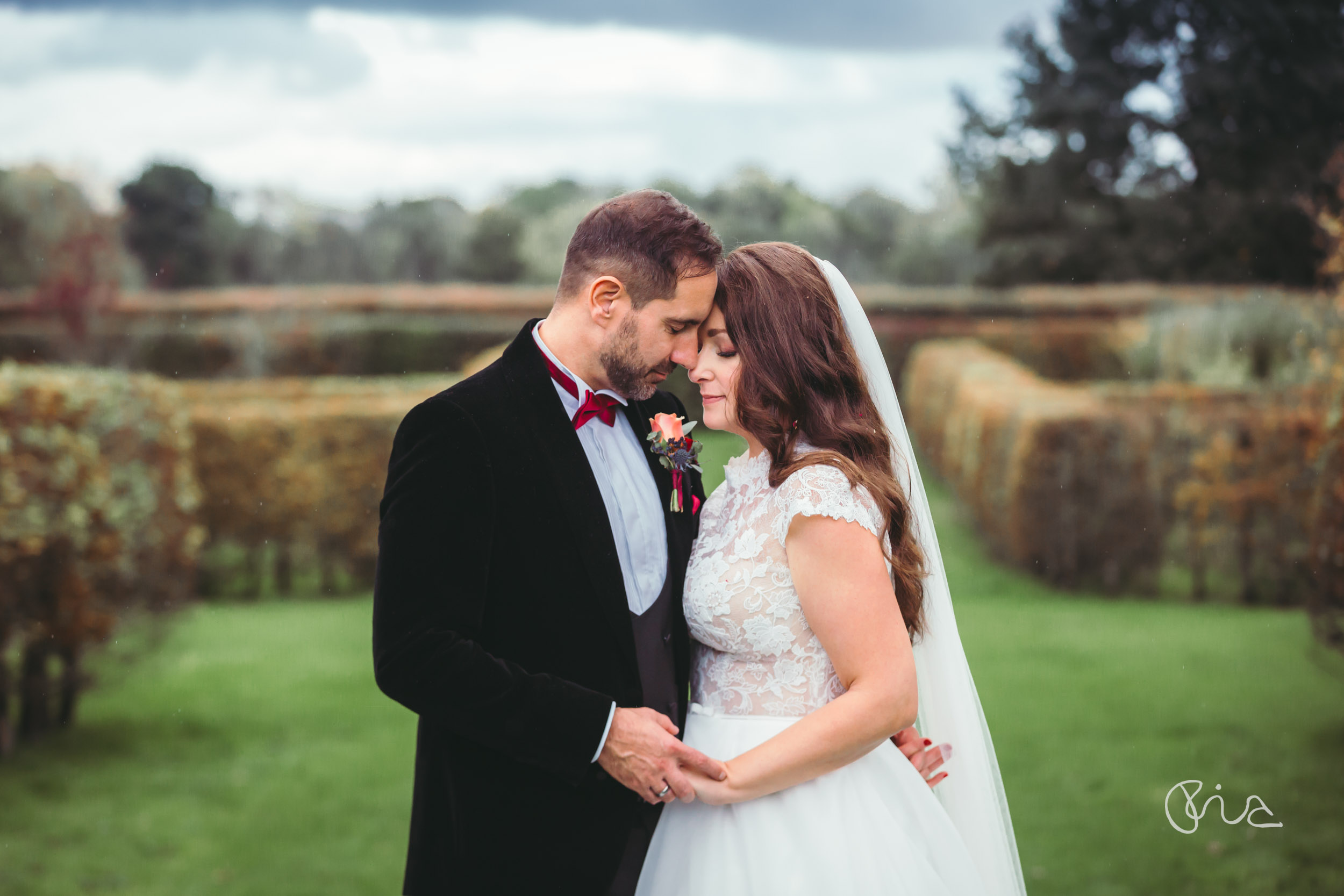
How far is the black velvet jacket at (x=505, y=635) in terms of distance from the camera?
183cm

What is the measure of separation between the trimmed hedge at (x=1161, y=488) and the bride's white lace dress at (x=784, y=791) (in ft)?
17.4

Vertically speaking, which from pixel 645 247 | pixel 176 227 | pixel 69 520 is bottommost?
pixel 69 520

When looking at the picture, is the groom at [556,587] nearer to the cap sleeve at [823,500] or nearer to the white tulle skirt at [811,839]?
the white tulle skirt at [811,839]

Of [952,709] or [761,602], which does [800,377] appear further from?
[952,709]

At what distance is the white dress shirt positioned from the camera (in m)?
2.10

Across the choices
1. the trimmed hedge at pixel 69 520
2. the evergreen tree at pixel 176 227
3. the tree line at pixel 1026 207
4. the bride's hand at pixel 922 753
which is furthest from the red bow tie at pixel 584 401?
the evergreen tree at pixel 176 227

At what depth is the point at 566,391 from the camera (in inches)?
84.3

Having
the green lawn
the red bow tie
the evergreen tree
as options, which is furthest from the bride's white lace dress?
the evergreen tree

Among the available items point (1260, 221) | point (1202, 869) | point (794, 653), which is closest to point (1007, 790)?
point (1202, 869)

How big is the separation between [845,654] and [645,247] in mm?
921

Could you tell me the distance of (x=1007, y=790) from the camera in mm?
4559

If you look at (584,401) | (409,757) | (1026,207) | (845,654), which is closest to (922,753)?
(845,654)

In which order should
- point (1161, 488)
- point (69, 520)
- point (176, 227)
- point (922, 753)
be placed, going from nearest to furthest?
point (922, 753) < point (69, 520) < point (1161, 488) < point (176, 227)

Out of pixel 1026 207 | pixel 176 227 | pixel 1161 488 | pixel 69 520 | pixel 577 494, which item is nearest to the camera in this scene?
pixel 577 494
